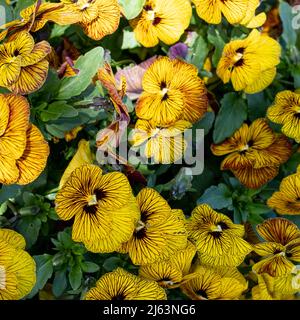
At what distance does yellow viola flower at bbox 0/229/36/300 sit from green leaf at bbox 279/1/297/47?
950 mm

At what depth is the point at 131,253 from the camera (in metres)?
1.54

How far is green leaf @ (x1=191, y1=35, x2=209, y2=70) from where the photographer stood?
184cm

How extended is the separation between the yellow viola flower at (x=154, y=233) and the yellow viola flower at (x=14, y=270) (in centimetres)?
21

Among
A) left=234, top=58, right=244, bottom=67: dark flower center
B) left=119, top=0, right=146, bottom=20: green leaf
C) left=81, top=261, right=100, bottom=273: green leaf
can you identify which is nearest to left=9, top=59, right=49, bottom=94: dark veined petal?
left=119, top=0, right=146, bottom=20: green leaf

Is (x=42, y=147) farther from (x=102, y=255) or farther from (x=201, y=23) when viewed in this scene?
(x=201, y=23)

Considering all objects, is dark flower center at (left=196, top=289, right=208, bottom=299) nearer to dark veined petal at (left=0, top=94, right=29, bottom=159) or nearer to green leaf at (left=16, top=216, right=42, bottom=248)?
green leaf at (left=16, top=216, right=42, bottom=248)

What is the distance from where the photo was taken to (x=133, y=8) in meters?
1.73

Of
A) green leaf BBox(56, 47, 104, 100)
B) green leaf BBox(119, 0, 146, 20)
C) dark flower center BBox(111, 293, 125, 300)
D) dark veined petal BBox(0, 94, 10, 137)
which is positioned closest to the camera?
dark veined petal BBox(0, 94, 10, 137)

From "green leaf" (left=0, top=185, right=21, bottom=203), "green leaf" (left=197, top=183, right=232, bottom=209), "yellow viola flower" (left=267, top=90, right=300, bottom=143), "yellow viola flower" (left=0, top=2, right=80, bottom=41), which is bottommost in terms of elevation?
"green leaf" (left=197, top=183, right=232, bottom=209)

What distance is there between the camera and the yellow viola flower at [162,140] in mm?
1667

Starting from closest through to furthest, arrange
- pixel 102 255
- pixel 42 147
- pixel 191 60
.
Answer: pixel 42 147 < pixel 102 255 < pixel 191 60

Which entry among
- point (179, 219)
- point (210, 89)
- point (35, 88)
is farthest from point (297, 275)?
point (35, 88)

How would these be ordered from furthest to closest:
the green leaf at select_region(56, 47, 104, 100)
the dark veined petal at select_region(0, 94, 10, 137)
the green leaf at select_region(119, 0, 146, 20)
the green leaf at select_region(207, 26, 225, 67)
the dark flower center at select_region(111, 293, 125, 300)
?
the green leaf at select_region(207, 26, 225, 67) → the green leaf at select_region(119, 0, 146, 20) → the green leaf at select_region(56, 47, 104, 100) → the dark flower center at select_region(111, 293, 125, 300) → the dark veined petal at select_region(0, 94, 10, 137)
